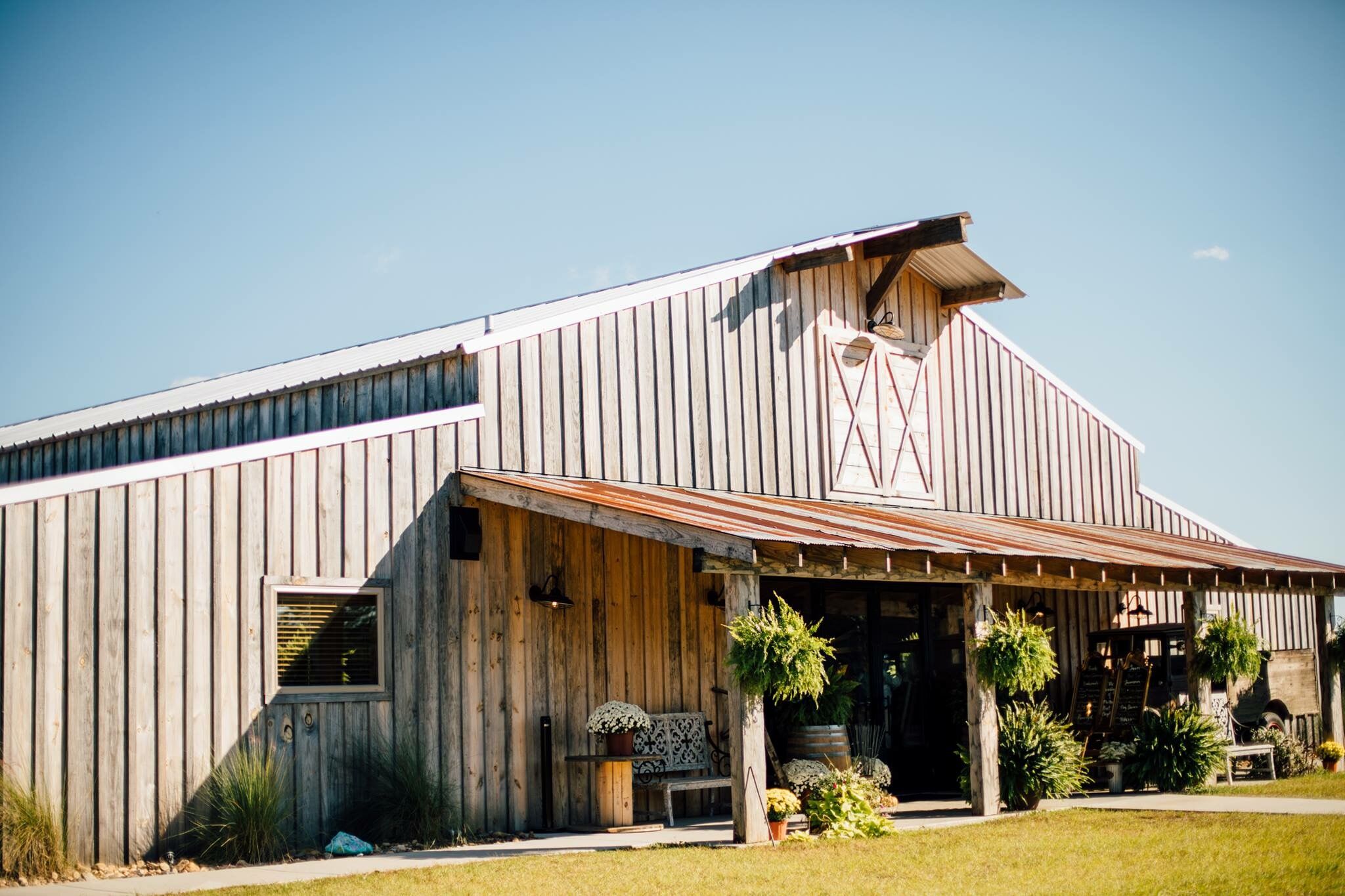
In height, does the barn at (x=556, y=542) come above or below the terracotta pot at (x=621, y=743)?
above

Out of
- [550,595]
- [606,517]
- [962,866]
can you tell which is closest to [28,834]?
[606,517]

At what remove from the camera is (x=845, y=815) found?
424 inches

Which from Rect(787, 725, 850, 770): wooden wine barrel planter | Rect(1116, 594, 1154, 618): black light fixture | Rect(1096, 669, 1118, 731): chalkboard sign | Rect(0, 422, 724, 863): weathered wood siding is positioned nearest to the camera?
Rect(0, 422, 724, 863): weathered wood siding

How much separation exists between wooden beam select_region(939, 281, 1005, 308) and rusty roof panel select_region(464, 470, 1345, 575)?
8.34ft

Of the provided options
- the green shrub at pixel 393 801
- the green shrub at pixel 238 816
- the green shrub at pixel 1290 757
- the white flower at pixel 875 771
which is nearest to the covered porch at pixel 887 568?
the green shrub at pixel 1290 757

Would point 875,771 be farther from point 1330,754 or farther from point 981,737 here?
point 1330,754

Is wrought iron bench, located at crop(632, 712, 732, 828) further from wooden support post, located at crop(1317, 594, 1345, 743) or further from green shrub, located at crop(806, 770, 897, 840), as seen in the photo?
wooden support post, located at crop(1317, 594, 1345, 743)

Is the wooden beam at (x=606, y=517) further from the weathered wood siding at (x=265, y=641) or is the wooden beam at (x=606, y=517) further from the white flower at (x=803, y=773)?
the white flower at (x=803, y=773)

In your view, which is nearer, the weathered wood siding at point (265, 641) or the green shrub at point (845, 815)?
the weathered wood siding at point (265, 641)

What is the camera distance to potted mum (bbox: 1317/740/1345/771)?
54.7 ft

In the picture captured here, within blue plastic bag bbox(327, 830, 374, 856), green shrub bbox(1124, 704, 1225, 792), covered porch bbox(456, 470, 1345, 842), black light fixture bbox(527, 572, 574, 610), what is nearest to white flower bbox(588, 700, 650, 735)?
covered porch bbox(456, 470, 1345, 842)

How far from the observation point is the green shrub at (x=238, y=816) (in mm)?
9781

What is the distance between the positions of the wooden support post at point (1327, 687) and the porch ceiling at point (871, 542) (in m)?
0.46

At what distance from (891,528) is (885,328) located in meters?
3.94
